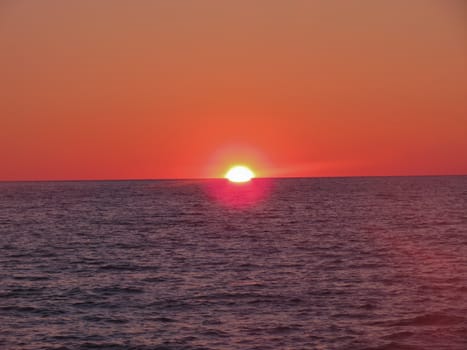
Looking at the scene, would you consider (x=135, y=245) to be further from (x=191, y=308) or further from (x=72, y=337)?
A: (x=72, y=337)

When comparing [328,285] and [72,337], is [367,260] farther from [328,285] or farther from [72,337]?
[72,337]

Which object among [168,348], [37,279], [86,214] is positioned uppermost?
[86,214]

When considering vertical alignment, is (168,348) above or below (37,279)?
below

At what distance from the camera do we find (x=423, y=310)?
37906mm

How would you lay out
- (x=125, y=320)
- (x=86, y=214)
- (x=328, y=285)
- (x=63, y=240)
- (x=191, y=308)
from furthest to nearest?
1. (x=86, y=214)
2. (x=63, y=240)
3. (x=328, y=285)
4. (x=191, y=308)
5. (x=125, y=320)

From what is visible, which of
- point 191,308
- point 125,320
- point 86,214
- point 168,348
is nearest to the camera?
point 168,348

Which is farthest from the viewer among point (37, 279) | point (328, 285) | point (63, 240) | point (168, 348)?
point (63, 240)

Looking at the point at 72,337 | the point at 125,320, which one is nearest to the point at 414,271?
the point at 125,320

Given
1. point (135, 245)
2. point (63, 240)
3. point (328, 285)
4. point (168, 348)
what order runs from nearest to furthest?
point (168, 348), point (328, 285), point (135, 245), point (63, 240)

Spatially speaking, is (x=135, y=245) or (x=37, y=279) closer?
(x=37, y=279)

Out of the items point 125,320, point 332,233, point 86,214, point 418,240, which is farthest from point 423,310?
point 86,214

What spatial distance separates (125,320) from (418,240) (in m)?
43.1

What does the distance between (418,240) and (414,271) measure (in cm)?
2239

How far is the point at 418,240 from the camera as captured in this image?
2840 inches
